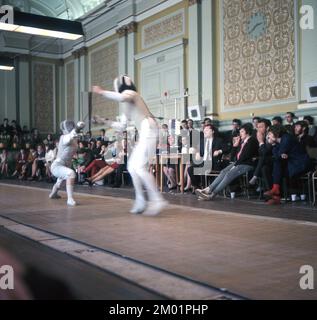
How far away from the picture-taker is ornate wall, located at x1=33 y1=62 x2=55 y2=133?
1714cm

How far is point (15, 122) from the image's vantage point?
16156 mm

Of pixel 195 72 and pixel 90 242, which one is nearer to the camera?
pixel 90 242

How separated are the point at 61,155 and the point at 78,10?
10.4 m

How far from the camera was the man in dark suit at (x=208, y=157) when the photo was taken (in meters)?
7.12

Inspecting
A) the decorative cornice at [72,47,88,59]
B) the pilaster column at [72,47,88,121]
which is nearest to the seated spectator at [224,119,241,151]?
the pilaster column at [72,47,88,121]

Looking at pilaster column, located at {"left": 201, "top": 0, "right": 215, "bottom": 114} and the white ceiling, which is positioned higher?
the white ceiling

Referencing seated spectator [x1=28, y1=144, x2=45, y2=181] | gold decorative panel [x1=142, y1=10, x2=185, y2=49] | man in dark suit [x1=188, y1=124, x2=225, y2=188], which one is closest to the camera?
man in dark suit [x1=188, y1=124, x2=225, y2=188]

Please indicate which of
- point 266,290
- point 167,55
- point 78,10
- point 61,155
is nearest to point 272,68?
point 167,55

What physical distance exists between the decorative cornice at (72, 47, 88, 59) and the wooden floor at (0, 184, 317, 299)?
1039 centimetres

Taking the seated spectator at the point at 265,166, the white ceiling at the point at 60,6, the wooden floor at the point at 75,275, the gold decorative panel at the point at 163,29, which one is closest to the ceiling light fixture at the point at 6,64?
the white ceiling at the point at 60,6

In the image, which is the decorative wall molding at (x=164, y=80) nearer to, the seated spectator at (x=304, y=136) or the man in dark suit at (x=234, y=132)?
the man in dark suit at (x=234, y=132)

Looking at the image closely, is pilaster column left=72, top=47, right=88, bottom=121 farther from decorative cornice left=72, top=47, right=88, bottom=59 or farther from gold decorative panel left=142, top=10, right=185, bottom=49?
gold decorative panel left=142, top=10, right=185, bottom=49

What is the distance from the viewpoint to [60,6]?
15.9 m
